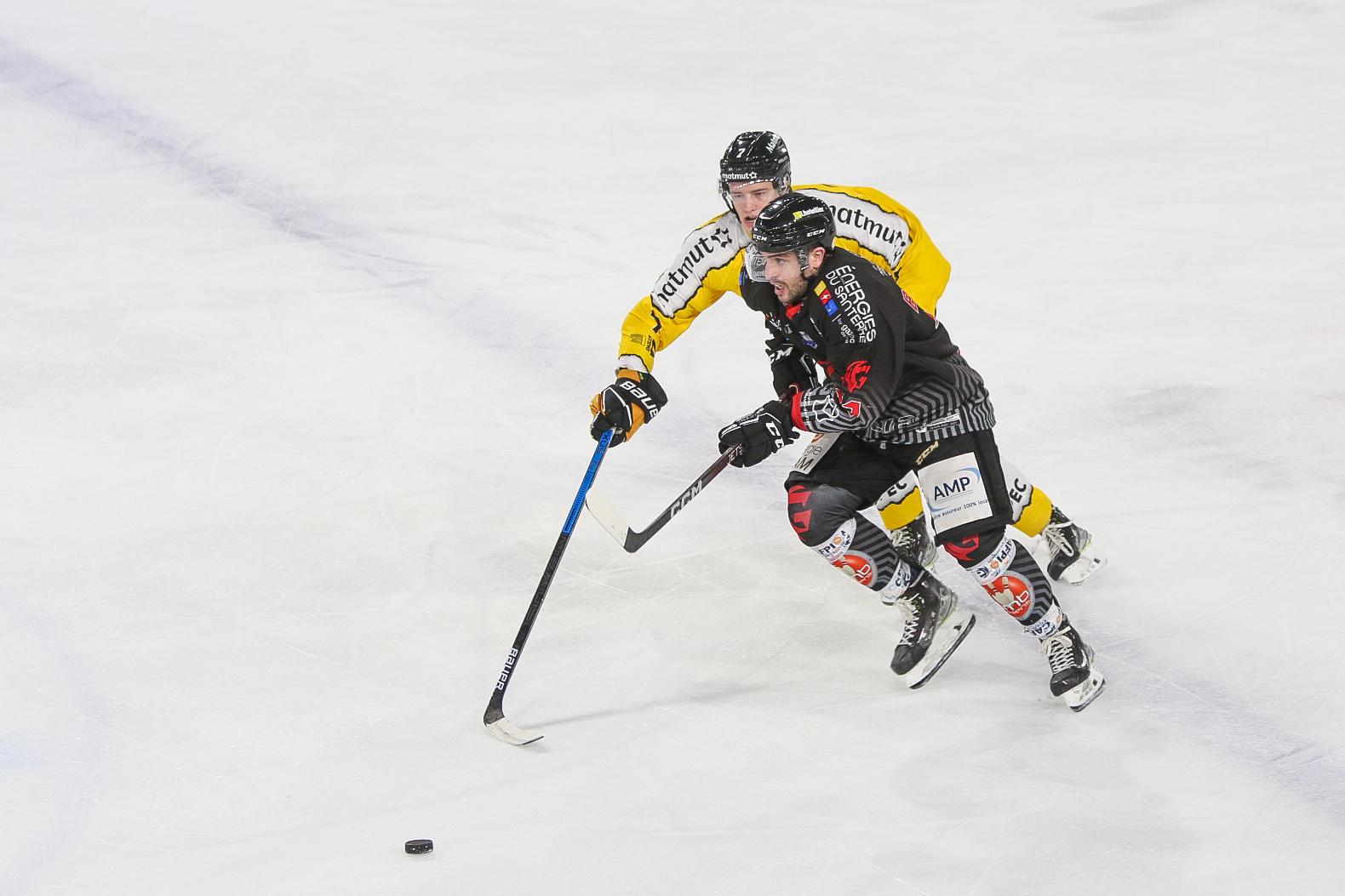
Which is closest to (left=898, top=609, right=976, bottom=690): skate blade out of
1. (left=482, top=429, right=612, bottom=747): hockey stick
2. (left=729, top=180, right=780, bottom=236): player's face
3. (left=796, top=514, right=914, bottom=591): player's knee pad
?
(left=796, top=514, right=914, bottom=591): player's knee pad

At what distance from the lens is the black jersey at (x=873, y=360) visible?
3141 millimetres

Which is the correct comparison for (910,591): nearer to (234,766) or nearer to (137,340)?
(234,766)

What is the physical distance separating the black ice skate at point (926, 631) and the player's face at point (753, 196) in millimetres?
939

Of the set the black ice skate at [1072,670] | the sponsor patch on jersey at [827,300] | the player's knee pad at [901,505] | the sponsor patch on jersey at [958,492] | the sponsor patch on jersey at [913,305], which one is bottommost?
the black ice skate at [1072,670]

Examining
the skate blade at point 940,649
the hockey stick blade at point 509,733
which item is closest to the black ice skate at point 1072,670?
the skate blade at point 940,649

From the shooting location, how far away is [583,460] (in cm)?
452

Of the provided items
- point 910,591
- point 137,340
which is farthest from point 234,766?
point 137,340

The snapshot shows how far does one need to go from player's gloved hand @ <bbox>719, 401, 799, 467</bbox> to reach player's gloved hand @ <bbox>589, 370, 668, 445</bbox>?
0.76ft

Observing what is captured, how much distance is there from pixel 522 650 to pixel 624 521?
0.39 metres

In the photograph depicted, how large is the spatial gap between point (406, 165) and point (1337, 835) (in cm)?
487

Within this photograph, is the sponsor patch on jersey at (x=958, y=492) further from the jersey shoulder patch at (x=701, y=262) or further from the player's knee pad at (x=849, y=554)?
the jersey shoulder patch at (x=701, y=262)

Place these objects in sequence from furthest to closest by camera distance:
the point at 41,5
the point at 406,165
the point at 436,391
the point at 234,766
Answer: the point at 41,5 → the point at 406,165 → the point at 436,391 → the point at 234,766

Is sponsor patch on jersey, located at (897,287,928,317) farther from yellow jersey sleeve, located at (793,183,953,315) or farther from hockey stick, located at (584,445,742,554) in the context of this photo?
hockey stick, located at (584,445,742,554)

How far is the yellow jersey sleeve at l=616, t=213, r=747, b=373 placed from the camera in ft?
12.0
